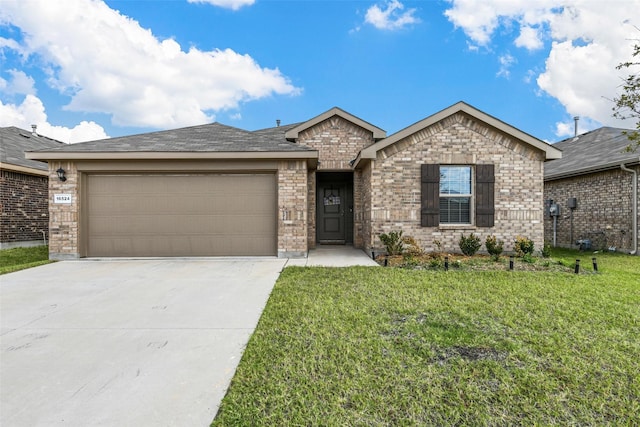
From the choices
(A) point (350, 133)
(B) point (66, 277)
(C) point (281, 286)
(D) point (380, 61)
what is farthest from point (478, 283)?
(D) point (380, 61)

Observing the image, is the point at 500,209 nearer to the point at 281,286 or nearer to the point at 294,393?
the point at 281,286

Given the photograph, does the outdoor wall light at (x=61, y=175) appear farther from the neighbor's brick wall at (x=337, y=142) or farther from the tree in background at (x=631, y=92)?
the tree in background at (x=631, y=92)

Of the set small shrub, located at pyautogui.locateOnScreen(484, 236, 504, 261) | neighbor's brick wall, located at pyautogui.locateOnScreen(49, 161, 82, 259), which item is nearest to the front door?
small shrub, located at pyautogui.locateOnScreen(484, 236, 504, 261)

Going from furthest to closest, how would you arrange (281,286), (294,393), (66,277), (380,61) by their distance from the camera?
(380,61) → (66,277) → (281,286) → (294,393)

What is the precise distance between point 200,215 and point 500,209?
7.75m

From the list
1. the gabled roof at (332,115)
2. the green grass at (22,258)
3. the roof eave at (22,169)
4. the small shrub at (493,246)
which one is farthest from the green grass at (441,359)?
the roof eave at (22,169)

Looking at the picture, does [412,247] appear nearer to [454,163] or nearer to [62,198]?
[454,163]

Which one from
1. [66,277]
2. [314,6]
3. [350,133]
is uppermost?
[314,6]

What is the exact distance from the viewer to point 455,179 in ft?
27.0

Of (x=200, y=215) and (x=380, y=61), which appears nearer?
(x=200, y=215)

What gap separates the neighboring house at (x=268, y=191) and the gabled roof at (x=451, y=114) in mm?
25

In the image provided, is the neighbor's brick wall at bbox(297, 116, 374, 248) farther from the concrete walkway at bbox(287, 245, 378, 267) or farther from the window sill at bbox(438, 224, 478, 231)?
the window sill at bbox(438, 224, 478, 231)

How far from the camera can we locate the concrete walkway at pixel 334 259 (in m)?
6.93

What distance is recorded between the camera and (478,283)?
5.19m
